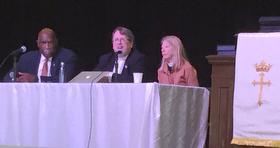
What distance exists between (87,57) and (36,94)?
2323mm

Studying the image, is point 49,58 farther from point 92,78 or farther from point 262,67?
point 262,67

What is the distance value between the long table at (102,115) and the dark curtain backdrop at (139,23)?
1353 mm

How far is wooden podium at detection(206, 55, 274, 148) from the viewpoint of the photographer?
2668mm

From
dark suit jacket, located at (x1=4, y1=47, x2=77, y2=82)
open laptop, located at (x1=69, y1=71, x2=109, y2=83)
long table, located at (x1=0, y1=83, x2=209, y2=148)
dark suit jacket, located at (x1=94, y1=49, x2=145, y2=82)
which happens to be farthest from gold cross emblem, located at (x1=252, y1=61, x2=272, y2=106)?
dark suit jacket, located at (x1=4, y1=47, x2=77, y2=82)

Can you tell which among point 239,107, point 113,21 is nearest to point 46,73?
point 113,21

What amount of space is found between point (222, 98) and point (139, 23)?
7.88 ft

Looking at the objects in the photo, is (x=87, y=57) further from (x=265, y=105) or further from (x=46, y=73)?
(x=265, y=105)

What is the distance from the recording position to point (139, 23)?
Answer: 4938 millimetres

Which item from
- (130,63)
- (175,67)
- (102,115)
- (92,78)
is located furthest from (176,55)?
(102,115)

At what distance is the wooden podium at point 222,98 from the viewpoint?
2.67 meters

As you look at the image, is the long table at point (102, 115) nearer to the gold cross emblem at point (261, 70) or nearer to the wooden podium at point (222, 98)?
the wooden podium at point (222, 98)

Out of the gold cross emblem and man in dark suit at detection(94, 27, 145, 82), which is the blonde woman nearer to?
man in dark suit at detection(94, 27, 145, 82)

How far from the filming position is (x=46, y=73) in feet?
12.9

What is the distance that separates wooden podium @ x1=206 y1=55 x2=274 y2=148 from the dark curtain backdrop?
1.56 metres
